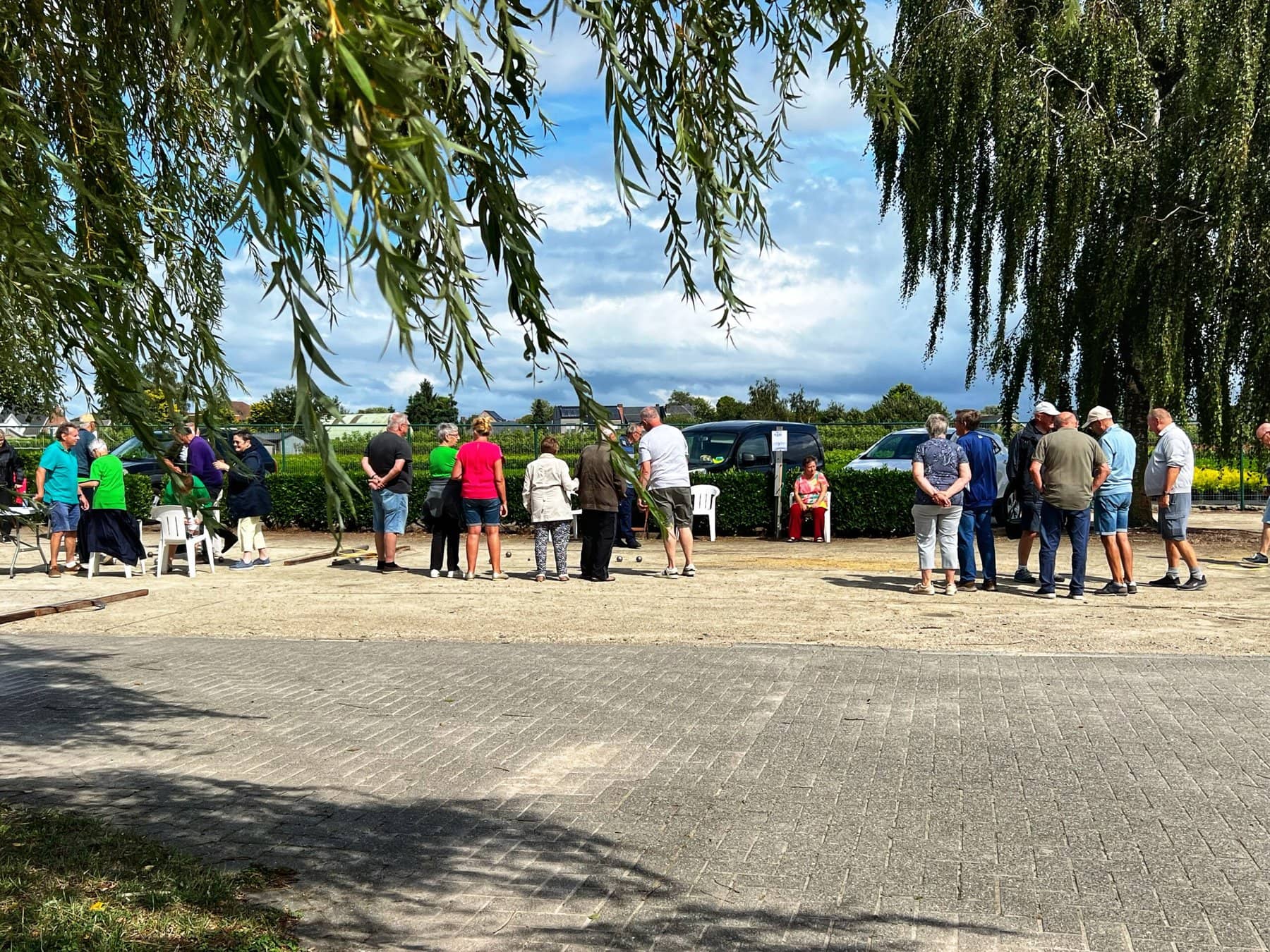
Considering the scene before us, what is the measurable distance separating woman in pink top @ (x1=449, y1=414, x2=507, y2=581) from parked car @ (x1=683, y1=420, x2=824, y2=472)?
7367 mm

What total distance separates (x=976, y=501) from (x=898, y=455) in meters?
9.70

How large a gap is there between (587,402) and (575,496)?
17.0 m

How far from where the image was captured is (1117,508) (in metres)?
12.4

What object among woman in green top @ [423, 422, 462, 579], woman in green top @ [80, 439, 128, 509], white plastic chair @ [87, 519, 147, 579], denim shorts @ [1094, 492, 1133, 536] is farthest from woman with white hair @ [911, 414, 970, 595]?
white plastic chair @ [87, 519, 147, 579]

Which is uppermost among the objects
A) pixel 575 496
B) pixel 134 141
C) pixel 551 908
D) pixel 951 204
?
pixel 951 204

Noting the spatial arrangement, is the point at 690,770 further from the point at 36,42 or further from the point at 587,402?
the point at 36,42

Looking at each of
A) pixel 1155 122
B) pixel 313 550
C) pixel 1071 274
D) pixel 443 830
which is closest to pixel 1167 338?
pixel 1071 274

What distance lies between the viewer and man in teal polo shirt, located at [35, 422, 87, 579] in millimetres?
14242

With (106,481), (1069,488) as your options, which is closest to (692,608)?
(1069,488)

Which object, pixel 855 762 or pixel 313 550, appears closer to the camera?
pixel 855 762

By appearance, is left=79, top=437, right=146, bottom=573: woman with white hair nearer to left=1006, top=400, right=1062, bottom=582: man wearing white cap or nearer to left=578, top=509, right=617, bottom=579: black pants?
left=578, top=509, right=617, bottom=579: black pants

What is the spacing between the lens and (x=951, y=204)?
19328mm

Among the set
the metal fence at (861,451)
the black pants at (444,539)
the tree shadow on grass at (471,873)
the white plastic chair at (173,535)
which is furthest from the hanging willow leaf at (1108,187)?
the tree shadow on grass at (471,873)

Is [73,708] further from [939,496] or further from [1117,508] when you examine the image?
[1117,508]
